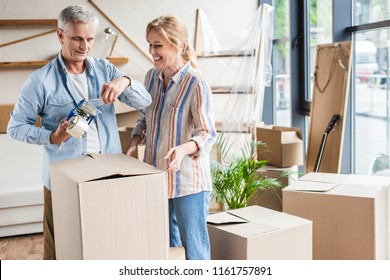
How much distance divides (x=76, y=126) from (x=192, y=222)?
503 millimetres

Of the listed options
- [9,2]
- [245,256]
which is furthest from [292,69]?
[245,256]

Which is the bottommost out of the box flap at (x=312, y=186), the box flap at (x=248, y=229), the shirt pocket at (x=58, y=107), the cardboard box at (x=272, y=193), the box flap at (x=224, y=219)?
the cardboard box at (x=272, y=193)

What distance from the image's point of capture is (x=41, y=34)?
14.2 ft

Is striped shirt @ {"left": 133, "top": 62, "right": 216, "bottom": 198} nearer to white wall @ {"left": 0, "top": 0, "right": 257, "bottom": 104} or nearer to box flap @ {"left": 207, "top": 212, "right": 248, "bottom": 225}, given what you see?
box flap @ {"left": 207, "top": 212, "right": 248, "bottom": 225}

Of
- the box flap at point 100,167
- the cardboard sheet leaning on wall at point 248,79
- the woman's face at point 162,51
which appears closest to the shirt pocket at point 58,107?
the box flap at point 100,167

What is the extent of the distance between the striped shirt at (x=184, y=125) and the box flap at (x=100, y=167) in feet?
0.68

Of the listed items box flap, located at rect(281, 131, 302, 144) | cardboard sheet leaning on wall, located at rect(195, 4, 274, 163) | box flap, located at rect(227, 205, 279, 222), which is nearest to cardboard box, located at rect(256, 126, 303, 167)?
box flap, located at rect(281, 131, 302, 144)

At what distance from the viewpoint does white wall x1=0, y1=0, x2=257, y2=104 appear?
14.1 feet

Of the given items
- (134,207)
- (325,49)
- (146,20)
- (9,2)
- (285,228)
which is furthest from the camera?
(146,20)

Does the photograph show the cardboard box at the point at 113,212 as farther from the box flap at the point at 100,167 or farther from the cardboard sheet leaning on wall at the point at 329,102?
the cardboard sheet leaning on wall at the point at 329,102

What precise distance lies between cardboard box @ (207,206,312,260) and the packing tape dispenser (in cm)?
69

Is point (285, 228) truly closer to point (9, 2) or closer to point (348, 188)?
point (348, 188)

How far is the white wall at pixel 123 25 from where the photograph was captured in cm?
431
